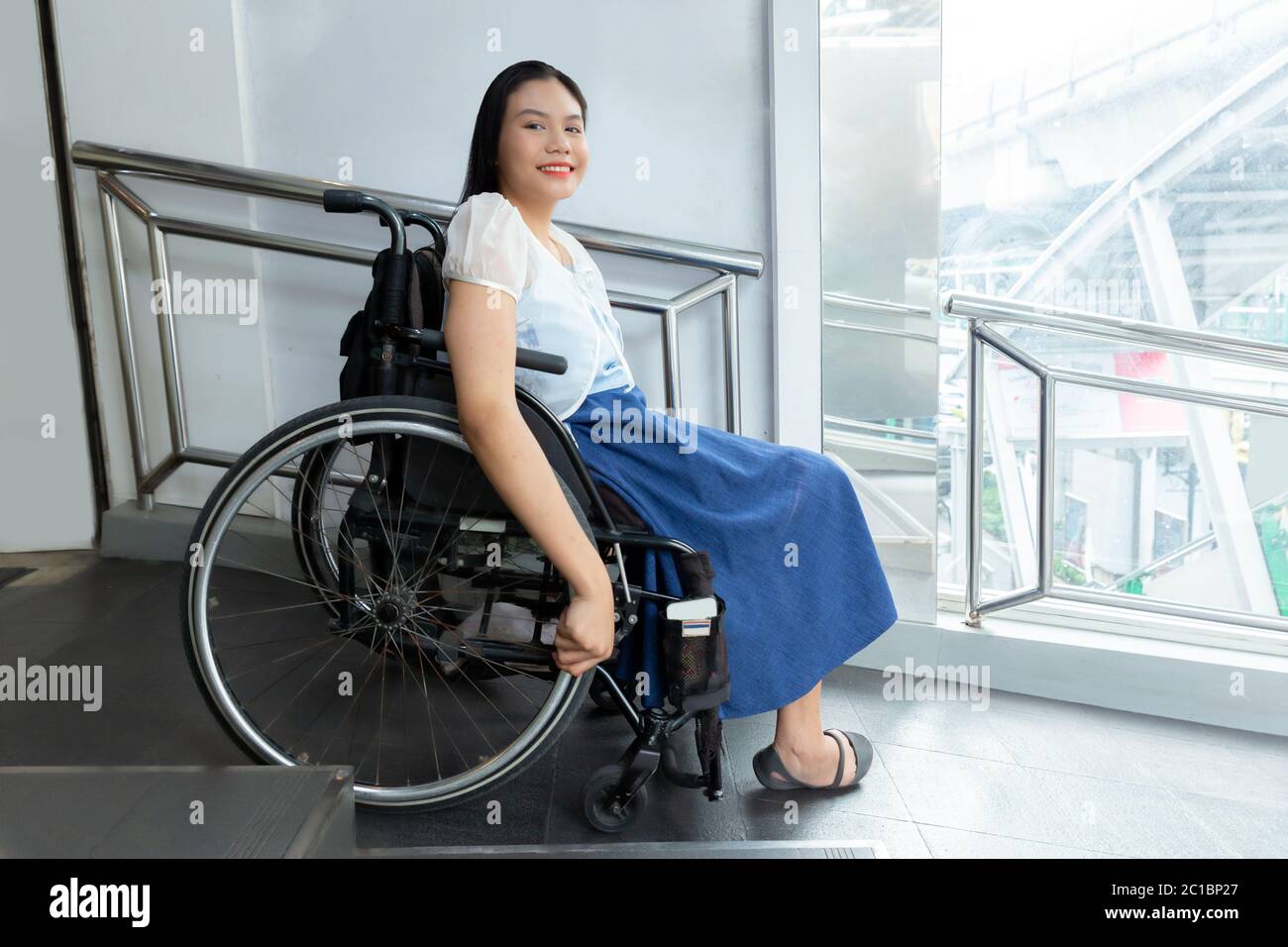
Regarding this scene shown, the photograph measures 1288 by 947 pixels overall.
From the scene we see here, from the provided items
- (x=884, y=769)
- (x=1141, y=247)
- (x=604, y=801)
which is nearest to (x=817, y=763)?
(x=884, y=769)

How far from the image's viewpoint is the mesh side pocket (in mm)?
1237

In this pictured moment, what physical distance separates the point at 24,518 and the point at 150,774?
1.62 m

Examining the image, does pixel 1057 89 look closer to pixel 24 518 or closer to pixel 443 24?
pixel 443 24

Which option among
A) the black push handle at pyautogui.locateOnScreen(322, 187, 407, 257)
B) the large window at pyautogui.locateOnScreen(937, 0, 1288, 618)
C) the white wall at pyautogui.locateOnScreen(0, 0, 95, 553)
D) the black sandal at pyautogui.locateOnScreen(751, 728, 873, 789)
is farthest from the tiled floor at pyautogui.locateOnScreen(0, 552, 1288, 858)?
the black push handle at pyautogui.locateOnScreen(322, 187, 407, 257)

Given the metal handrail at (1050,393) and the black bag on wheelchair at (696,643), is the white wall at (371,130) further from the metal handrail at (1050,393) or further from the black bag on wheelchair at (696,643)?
the black bag on wheelchair at (696,643)

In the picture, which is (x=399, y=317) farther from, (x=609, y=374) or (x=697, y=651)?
(x=697, y=651)

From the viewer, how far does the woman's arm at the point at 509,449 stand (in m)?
1.14

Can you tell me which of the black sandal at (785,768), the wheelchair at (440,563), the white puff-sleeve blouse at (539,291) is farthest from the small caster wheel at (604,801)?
the white puff-sleeve blouse at (539,291)

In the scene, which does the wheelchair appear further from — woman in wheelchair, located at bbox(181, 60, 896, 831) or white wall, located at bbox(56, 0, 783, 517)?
white wall, located at bbox(56, 0, 783, 517)

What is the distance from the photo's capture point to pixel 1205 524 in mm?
3348

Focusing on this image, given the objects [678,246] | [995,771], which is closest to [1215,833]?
[995,771]

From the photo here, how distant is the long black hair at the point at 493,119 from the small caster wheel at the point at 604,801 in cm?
86

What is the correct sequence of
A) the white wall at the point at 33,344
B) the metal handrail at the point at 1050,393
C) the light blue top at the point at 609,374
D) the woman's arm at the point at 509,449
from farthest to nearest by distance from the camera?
1. the white wall at the point at 33,344
2. the metal handrail at the point at 1050,393
3. the light blue top at the point at 609,374
4. the woman's arm at the point at 509,449

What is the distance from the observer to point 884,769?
158 centimetres
